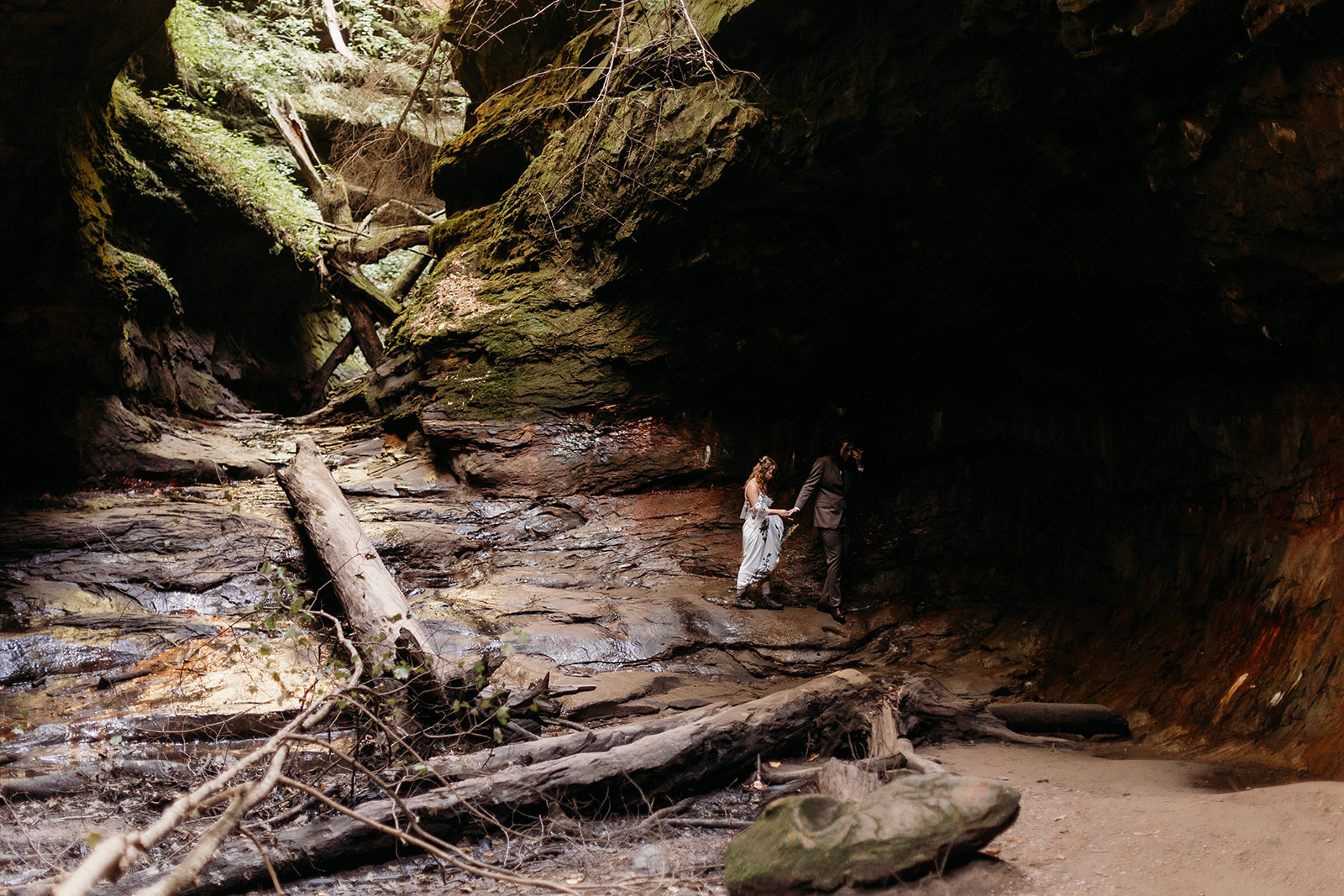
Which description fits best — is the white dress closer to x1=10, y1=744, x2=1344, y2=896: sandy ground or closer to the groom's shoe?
the groom's shoe

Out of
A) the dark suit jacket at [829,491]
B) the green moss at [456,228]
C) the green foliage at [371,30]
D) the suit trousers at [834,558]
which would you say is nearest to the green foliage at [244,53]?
the green foliage at [371,30]

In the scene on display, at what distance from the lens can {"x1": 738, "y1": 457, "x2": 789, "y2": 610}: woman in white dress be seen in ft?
30.5

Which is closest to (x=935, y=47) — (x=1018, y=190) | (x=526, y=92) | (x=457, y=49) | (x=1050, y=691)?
(x=1018, y=190)

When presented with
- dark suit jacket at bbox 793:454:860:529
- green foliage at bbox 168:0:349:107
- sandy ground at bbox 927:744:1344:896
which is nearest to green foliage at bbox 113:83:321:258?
green foliage at bbox 168:0:349:107

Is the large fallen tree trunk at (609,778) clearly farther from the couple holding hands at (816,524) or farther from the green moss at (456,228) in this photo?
the green moss at (456,228)

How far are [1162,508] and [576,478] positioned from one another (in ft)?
22.9

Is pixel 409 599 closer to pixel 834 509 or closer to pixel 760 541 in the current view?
pixel 760 541

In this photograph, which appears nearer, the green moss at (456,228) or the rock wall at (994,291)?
the rock wall at (994,291)

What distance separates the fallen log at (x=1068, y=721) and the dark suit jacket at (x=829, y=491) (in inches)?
132

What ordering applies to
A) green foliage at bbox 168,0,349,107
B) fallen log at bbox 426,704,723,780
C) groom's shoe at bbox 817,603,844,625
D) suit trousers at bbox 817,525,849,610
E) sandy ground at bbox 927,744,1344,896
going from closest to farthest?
sandy ground at bbox 927,744,1344,896, fallen log at bbox 426,704,723,780, groom's shoe at bbox 817,603,844,625, suit trousers at bbox 817,525,849,610, green foliage at bbox 168,0,349,107

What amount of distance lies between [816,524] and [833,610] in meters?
1.03

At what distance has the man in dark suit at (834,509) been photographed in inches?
364

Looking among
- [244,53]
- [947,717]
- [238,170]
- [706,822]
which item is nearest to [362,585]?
[706,822]

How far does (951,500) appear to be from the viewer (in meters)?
10.1
